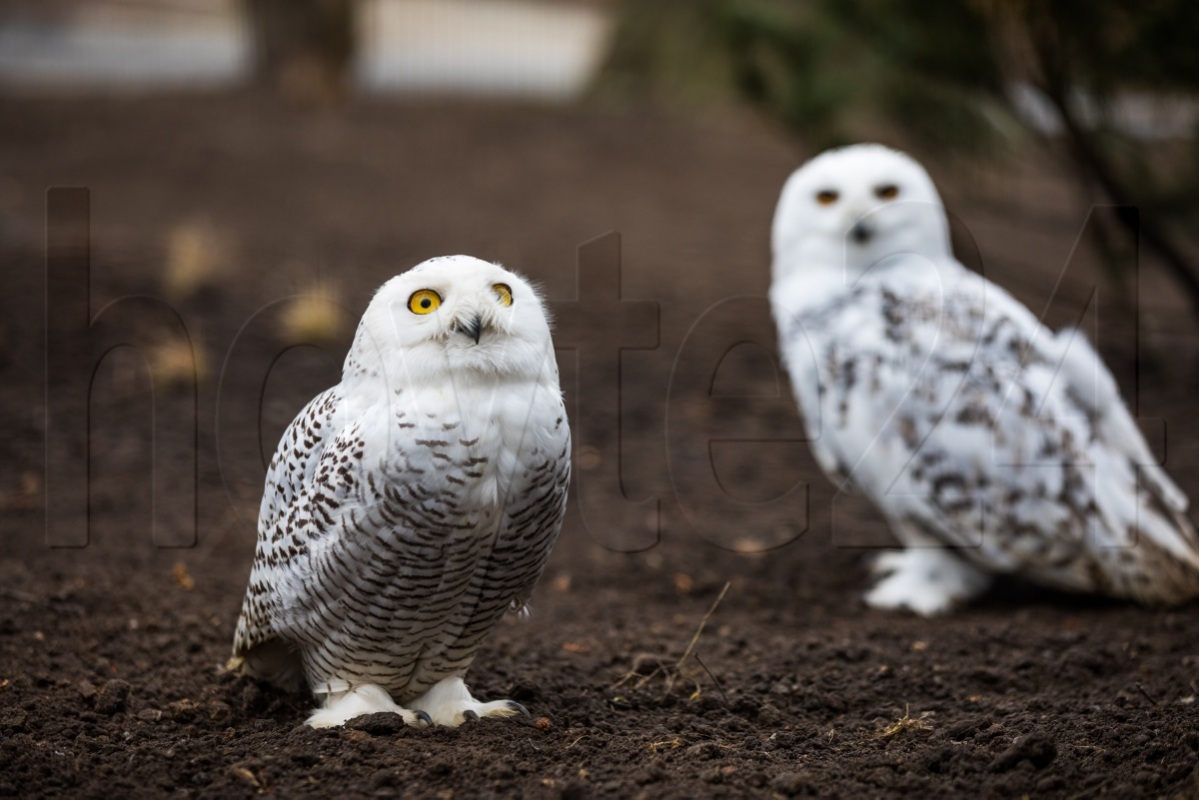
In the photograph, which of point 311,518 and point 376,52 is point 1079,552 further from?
point 376,52

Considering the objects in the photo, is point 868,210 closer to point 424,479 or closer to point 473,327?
point 473,327

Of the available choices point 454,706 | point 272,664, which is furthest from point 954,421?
point 272,664

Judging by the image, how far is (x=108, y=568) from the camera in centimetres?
450

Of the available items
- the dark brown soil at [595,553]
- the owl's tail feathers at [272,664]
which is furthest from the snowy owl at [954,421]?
the owl's tail feathers at [272,664]

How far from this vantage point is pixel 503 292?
2.82m

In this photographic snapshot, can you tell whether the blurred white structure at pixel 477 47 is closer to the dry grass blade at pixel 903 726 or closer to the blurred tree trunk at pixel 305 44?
the blurred tree trunk at pixel 305 44

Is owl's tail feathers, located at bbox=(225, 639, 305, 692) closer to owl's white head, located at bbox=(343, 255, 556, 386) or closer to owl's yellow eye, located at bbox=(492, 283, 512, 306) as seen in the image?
owl's white head, located at bbox=(343, 255, 556, 386)

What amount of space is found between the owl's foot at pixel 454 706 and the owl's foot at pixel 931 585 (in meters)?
1.94

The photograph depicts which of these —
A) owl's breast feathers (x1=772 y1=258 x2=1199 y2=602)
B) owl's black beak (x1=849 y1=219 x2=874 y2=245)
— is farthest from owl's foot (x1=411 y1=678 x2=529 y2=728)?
owl's black beak (x1=849 y1=219 x2=874 y2=245)

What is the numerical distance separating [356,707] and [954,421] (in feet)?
7.97

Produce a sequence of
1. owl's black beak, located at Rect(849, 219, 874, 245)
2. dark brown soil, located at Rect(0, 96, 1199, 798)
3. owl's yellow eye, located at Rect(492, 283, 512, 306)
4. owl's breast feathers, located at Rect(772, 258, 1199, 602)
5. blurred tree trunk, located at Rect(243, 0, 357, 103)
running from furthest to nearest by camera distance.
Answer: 1. blurred tree trunk, located at Rect(243, 0, 357, 103)
2. owl's black beak, located at Rect(849, 219, 874, 245)
3. owl's breast feathers, located at Rect(772, 258, 1199, 602)
4. dark brown soil, located at Rect(0, 96, 1199, 798)
5. owl's yellow eye, located at Rect(492, 283, 512, 306)

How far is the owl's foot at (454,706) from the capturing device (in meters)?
3.23

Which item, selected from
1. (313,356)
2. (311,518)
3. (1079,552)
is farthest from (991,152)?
(311,518)

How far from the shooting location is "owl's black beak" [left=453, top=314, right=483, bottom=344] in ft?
8.87
